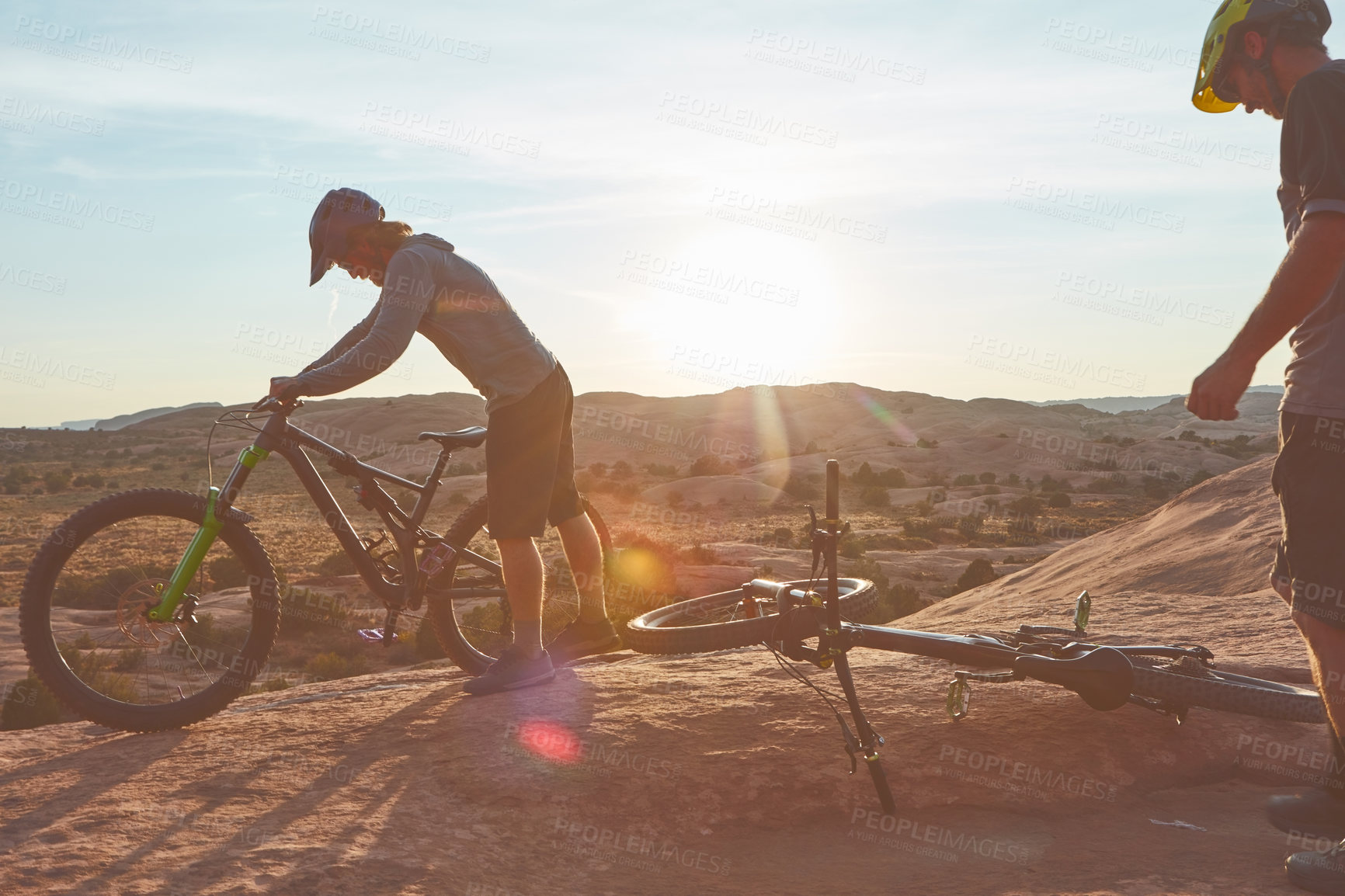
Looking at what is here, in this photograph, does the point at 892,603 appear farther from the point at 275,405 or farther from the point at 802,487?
the point at 802,487

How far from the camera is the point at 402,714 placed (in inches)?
164

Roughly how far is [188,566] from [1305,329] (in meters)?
4.09

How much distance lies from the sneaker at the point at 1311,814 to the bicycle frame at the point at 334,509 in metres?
3.50

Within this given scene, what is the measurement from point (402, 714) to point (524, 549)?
0.90 metres

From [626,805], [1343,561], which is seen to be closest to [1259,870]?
[1343,561]

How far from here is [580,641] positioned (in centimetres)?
525

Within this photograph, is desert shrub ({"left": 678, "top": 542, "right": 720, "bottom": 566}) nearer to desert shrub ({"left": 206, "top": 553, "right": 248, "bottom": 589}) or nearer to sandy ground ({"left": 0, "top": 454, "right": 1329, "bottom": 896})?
desert shrub ({"left": 206, "top": 553, "right": 248, "bottom": 589})

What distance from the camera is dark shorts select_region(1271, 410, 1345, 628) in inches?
106

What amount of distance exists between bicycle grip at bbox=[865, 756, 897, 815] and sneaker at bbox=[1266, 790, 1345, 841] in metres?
1.23

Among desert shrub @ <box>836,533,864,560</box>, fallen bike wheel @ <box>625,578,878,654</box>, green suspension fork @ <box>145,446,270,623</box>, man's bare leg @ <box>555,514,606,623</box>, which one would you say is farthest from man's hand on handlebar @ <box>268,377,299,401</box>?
desert shrub @ <box>836,533,864,560</box>

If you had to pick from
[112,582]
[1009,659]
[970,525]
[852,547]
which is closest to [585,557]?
[112,582]

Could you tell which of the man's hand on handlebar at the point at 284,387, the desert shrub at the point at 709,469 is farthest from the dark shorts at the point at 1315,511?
the desert shrub at the point at 709,469

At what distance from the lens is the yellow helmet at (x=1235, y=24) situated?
2818 millimetres

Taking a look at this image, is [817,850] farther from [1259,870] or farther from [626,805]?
[1259,870]
